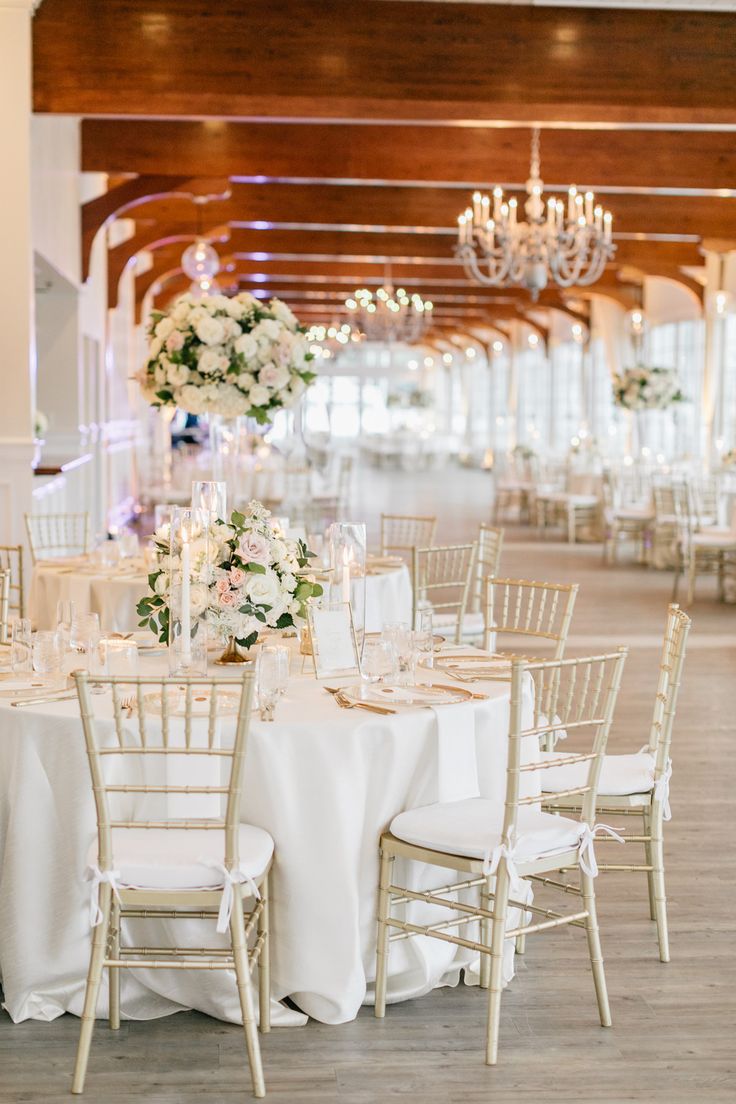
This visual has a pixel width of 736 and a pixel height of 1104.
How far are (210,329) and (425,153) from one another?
5.50 meters

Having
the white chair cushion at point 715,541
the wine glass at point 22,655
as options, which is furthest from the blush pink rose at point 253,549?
the white chair cushion at point 715,541

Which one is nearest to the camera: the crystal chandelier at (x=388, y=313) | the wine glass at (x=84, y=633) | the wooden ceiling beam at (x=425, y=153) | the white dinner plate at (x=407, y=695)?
the white dinner plate at (x=407, y=695)

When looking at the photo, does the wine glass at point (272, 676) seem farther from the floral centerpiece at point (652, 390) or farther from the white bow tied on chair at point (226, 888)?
the floral centerpiece at point (652, 390)

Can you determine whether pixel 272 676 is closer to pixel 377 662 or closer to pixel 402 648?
pixel 377 662

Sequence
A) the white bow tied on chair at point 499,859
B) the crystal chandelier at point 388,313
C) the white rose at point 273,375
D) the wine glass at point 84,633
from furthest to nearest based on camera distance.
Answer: the crystal chandelier at point 388,313 < the white rose at point 273,375 < the wine glass at point 84,633 < the white bow tied on chair at point 499,859

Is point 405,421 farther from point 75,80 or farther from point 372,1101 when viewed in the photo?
point 372,1101

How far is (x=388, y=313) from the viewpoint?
1947 centimetres

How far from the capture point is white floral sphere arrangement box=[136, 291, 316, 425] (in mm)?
6621

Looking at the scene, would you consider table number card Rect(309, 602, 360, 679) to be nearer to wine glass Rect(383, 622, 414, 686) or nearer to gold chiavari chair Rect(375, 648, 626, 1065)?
wine glass Rect(383, 622, 414, 686)

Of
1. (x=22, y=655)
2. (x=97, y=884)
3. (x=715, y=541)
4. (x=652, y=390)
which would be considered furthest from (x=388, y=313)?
(x=97, y=884)

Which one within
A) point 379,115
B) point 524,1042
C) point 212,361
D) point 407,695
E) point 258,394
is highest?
point 379,115

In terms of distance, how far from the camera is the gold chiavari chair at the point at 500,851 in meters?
3.35

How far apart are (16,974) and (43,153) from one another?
24.9 ft

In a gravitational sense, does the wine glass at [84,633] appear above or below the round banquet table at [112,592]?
above
